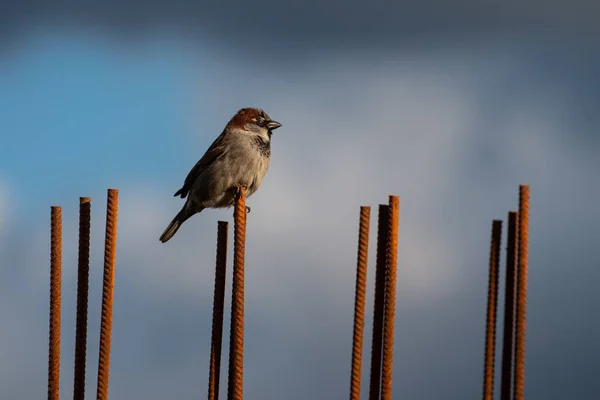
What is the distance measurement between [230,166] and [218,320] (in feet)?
15.1

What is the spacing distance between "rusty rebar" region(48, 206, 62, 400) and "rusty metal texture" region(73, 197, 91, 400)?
25cm

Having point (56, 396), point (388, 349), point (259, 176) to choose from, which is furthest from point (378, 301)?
point (259, 176)

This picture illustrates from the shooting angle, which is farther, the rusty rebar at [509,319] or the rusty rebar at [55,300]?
the rusty rebar at [55,300]

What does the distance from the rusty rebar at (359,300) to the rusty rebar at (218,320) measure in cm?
206

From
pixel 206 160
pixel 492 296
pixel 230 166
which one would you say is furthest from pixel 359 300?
pixel 206 160

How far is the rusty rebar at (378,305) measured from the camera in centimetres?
1066

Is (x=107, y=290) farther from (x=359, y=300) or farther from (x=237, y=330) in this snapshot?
(x=359, y=300)

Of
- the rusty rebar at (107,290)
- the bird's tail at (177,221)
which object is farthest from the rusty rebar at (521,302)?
the bird's tail at (177,221)

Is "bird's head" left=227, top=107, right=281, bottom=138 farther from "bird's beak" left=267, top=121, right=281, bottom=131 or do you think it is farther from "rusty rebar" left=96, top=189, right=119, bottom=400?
"rusty rebar" left=96, top=189, right=119, bottom=400

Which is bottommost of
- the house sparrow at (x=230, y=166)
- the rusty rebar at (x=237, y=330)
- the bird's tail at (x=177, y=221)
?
the rusty rebar at (x=237, y=330)

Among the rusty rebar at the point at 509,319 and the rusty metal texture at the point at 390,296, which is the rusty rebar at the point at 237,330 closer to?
the rusty metal texture at the point at 390,296

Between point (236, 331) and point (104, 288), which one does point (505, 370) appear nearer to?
point (236, 331)

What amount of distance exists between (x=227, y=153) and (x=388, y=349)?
6.34 meters

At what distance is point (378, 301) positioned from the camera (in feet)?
35.1
